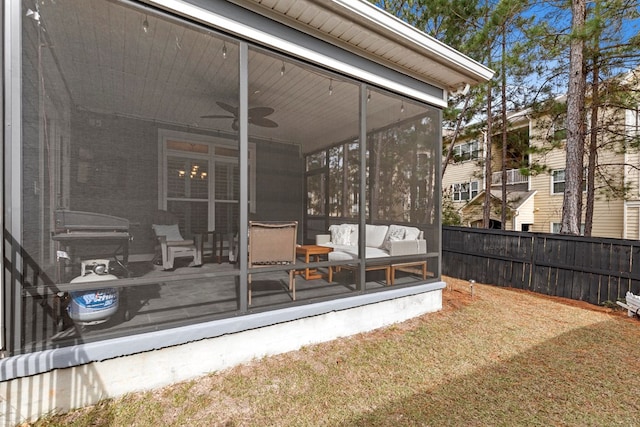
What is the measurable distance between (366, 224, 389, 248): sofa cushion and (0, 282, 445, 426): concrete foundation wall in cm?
101

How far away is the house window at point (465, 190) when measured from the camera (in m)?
14.7

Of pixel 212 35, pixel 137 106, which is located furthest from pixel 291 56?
pixel 137 106

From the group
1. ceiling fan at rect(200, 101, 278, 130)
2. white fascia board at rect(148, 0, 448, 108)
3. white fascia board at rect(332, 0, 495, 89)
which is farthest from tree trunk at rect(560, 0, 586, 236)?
ceiling fan at rect(200, 101, 278, 130)

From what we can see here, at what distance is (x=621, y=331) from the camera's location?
12.3 ft

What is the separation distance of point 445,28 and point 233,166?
270 inches

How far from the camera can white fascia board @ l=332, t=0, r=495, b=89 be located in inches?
113

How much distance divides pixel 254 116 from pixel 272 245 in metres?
1.99

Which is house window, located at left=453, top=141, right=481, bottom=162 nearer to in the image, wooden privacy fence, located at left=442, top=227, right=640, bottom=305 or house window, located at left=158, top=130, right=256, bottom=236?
wooden privacy fence, located at left=442, top=227, right=640, bottom=305

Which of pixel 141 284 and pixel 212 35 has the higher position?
pixel 212 35

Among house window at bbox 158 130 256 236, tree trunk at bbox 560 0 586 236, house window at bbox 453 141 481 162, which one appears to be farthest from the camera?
house window at bbox 453 141 481 162

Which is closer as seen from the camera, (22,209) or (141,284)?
(22,209)

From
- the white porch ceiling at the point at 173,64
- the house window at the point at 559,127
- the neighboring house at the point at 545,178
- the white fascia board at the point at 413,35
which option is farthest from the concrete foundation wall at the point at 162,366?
the house window at the point at 559,127

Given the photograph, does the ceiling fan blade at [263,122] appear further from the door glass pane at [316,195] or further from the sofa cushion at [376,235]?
the sofa cushion at [376,235]

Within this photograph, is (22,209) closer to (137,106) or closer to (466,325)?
(137,106)
